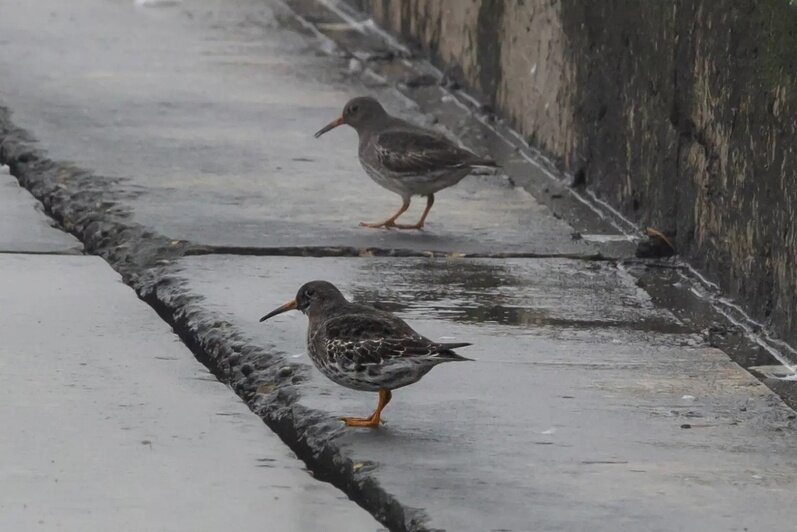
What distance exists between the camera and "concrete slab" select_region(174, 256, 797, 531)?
5070mm

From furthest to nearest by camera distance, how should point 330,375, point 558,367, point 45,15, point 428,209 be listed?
point 45,15 → point 428,209 → point 558,367 → point 330,375

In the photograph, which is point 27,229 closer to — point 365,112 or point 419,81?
point 365,112

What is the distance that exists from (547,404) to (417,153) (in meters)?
2.77

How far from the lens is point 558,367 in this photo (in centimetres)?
645

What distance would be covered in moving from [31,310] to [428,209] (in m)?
2.34

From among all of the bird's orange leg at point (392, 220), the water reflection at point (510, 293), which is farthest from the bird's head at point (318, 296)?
the bird's orange leg at point (392, 220)

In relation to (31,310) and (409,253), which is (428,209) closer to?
(409,253)

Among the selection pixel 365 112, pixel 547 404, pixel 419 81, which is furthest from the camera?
pixel 419 81

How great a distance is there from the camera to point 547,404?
19.7 ft

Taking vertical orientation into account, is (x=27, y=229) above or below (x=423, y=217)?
below

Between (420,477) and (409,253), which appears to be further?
(409,253)

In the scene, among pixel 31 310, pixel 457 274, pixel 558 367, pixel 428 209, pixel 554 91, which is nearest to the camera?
pixel 558 367

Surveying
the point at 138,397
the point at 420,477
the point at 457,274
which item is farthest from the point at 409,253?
the point at 420,477

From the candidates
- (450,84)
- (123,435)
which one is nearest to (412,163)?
(123,435)
